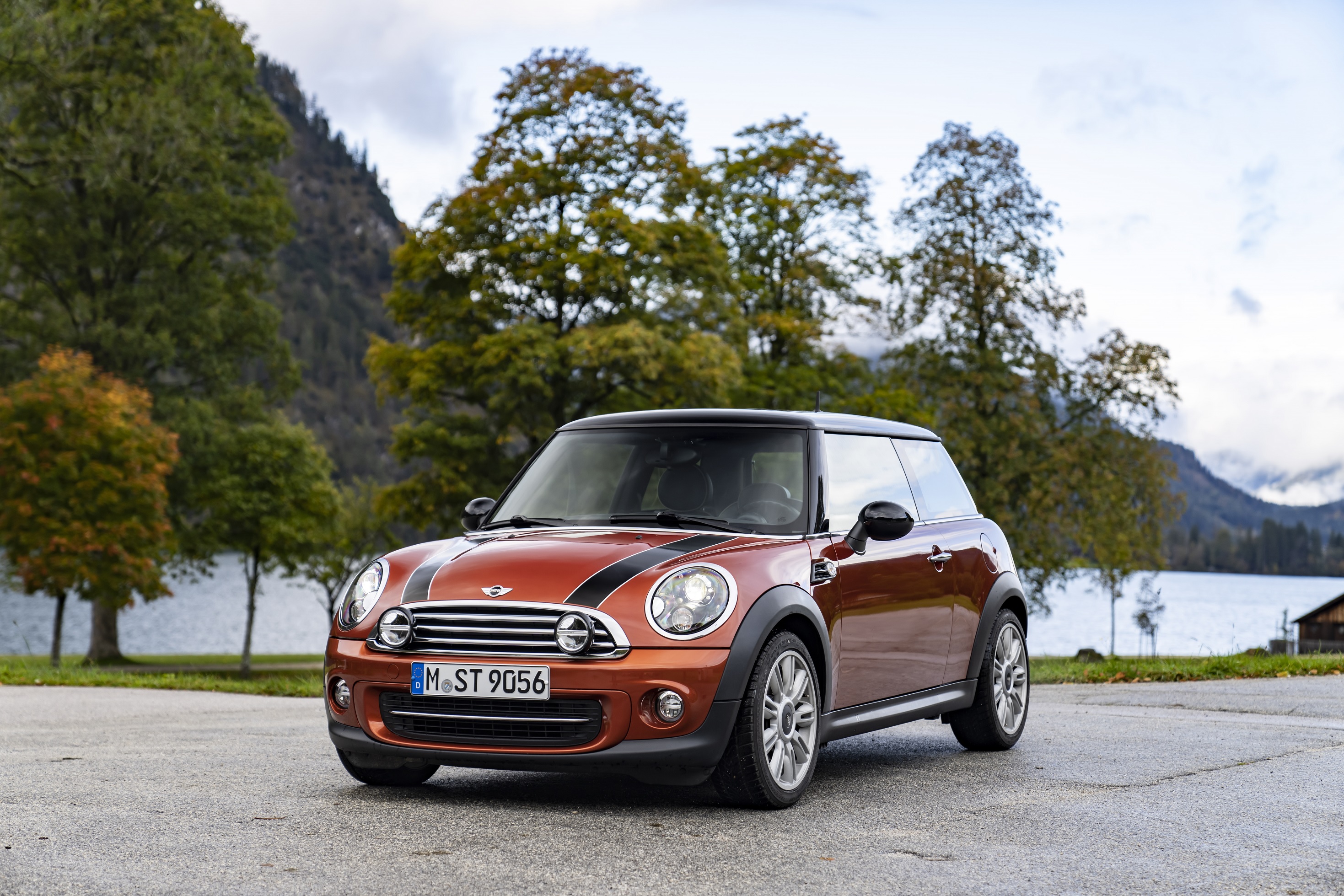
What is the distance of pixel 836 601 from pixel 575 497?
57.7 inches

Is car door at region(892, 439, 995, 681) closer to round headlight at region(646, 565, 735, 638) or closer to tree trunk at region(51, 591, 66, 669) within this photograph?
round headlight at region(646, 565, 735, 638)

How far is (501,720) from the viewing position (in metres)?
5.56

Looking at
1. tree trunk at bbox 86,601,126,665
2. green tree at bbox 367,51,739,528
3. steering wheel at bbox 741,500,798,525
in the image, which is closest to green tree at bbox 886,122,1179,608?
green tree at bbox 367,51,739,528

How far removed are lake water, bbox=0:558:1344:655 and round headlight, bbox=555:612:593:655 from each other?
29226mm

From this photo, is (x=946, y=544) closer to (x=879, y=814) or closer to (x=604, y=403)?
(x=879, y=814)

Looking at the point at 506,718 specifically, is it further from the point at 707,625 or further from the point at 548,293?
the point at 548,293

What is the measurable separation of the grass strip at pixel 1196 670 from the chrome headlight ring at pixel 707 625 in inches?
326

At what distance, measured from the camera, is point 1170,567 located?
108 ft

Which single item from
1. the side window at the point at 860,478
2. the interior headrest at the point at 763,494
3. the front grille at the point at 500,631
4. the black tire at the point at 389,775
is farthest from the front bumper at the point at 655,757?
the side window at the point at 860,478

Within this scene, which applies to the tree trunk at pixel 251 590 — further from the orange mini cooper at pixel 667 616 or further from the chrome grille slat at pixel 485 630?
the chrome grille slat at pixel 485 630

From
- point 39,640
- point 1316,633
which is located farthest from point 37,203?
point 1316,633

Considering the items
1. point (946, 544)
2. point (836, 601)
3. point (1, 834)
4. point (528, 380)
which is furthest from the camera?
point (528, 380)

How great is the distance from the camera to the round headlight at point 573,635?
5.47m

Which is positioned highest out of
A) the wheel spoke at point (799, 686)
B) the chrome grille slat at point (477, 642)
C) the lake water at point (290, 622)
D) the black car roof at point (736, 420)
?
the black car roof at point (736, 420)
